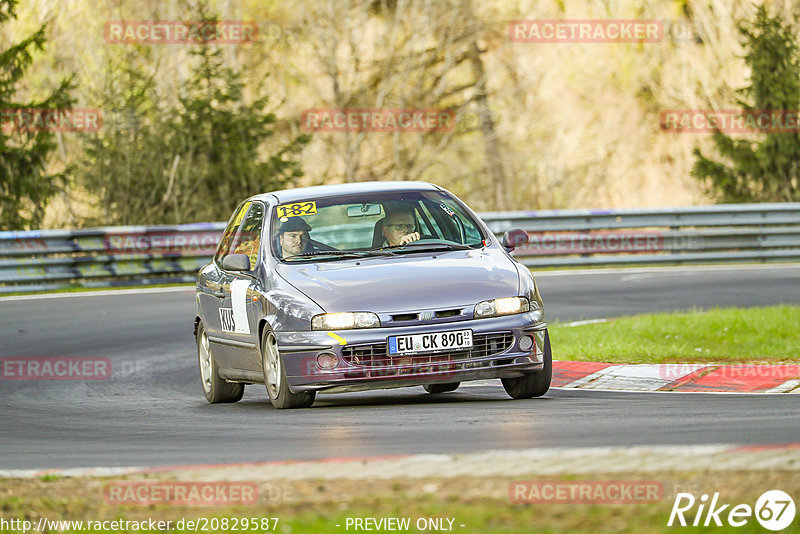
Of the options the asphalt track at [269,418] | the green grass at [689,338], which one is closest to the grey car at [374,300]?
the asphalt track at [269,418]

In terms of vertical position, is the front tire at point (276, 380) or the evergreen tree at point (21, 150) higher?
the evergreen tree at point (21, 150)

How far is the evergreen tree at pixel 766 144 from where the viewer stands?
29.3 metres

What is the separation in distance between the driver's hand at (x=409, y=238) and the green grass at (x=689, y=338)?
9.08 ft

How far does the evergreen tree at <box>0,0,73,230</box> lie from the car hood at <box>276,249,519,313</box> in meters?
17.2

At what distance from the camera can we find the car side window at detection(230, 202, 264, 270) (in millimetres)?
10539

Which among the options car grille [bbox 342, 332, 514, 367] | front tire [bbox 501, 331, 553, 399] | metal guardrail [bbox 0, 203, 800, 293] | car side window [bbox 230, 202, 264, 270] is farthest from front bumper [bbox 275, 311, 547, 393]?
metal guardrail [bbox 0, 203, 800, 293]

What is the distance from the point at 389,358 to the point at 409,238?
58.6 inches

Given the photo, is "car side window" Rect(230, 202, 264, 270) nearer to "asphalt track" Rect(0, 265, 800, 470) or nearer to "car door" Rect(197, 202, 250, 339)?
"car door" Rect(197, 202, 250, 339)

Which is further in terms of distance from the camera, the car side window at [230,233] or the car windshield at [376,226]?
the car side window at [230,233]

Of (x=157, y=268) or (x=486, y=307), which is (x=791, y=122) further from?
(x=486, y=307)

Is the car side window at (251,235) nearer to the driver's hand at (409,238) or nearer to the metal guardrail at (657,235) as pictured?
the driver's hand at (409,238)

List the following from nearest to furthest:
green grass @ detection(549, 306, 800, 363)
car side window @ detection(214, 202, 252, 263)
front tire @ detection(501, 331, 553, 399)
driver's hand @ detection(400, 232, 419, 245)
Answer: front tire @ detection(501, 331, 553, 399) → driver's hand @ detection(400, 232, 419, 245) → car side window @ detection(214, 202, 252, 263) → green grass @ detection(549, 306, 800, 363)

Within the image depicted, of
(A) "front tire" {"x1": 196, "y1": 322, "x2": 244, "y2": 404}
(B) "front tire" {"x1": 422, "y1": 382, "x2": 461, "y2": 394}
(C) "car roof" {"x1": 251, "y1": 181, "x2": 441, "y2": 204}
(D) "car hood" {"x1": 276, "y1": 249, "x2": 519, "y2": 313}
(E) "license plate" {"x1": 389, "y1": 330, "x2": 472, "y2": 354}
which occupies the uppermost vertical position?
(C) "car roof" {"x1": 251, "y1": 181, "x2": 441, "y2": 204}

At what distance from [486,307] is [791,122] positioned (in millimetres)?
21899
